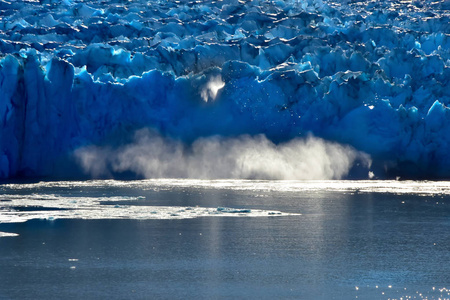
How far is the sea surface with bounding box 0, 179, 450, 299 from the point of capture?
424 inches

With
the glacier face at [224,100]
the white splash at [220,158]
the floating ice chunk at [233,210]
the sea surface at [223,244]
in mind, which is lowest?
the sea surface at [223,244]

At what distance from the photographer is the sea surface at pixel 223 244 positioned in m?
10.8

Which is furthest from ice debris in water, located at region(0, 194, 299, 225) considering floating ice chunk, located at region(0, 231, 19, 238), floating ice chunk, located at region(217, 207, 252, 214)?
floating ice chunk, located at region(0, 231, 19, 238)

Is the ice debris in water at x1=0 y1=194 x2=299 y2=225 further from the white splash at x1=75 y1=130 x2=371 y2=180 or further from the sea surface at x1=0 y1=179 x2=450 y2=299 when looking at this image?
the white splash at x1=75 y1=130 x2=371 y2=180

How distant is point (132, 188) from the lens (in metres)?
24.6

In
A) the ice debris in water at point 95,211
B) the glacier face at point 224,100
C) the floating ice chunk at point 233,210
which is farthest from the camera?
the glacier face at point 224,100

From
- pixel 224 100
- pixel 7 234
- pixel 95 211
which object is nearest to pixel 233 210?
pixel 95 211

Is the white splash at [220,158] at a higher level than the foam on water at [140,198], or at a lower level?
higher

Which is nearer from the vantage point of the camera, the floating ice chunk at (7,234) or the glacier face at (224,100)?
the floating ice chunk at (7,234)

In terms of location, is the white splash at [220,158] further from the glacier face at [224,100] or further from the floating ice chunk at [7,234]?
the floating ice chunk at [7,234]

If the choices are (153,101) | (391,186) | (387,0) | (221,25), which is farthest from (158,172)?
(387,0)

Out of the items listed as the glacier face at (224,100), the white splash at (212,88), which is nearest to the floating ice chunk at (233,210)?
the glacier face at (224,100)

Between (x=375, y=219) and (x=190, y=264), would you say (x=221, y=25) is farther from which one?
(x=190, y=264)

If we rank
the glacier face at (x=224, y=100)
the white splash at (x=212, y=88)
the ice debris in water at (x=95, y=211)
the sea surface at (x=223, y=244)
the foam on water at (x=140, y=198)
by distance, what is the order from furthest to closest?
the white splash at (x=212, y=88)
the glacier face at (x=224, y=100)
the foam on water at (x=140, y=198)
the ice debris in water at (x=95, y=211)
the sea surface at (x=223, y=244)
